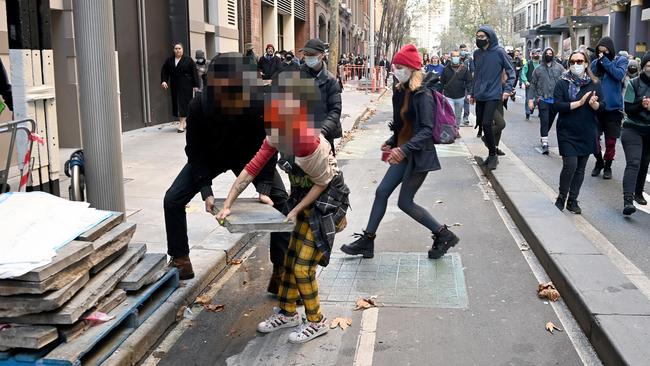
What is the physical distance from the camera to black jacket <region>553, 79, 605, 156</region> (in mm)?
7297

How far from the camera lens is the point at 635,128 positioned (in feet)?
24.5

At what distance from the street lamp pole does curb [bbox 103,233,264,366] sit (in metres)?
0.88

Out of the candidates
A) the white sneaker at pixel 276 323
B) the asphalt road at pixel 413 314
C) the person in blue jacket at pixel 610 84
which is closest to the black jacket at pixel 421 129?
the asphalt road at pixel 413 314

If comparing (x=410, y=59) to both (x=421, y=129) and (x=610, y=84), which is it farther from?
(x=610, y=84)

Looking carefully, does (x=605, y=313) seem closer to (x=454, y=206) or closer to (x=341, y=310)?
(x=341, y=310)

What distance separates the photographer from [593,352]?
4195mm

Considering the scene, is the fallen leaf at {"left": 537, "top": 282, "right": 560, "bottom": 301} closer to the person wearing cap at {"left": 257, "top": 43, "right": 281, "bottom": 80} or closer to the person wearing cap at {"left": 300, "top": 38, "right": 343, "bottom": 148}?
the person wearing cap at {"left": 300, "top": 38, "right": 343, "bottom": 148}

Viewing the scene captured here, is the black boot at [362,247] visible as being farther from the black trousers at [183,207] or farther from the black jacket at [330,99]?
the black trousers at [183,207]

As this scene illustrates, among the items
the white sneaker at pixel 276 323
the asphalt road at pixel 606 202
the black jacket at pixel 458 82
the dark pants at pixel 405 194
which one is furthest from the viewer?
the black jacket at pixel 458 82

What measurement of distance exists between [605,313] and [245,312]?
8.15ft

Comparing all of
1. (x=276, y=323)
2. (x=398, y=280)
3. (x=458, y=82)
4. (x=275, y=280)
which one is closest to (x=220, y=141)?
(x=275, y=280)

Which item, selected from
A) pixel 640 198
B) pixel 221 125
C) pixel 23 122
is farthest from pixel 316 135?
pixel 640 198

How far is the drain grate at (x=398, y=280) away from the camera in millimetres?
5102

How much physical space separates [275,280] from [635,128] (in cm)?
471
